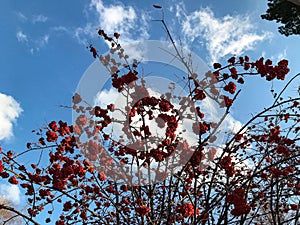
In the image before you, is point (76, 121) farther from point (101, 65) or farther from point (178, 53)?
point (178, 53)

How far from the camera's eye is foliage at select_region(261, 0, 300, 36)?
27.7 ft

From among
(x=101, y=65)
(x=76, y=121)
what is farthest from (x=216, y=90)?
(x=76, y=121)

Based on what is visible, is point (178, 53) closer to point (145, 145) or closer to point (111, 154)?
point (145, 145)

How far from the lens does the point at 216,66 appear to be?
386cm

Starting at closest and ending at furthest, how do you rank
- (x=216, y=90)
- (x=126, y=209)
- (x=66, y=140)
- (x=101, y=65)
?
(x=216, y=90) < (x=66, y=140) < (x=101, y=65) < (x=126, y=209)

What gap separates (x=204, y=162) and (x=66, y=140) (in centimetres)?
197

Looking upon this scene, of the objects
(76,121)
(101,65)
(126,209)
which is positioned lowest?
(126,209)

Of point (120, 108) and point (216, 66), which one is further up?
point (216, 66)

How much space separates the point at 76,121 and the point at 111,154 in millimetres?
687

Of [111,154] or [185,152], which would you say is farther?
[111,154]

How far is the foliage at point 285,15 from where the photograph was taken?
27.7 ft

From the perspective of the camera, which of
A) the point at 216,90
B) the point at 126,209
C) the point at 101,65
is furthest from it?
the point at 126,209

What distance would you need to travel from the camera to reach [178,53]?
12.7 feet

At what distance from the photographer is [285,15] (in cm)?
857
